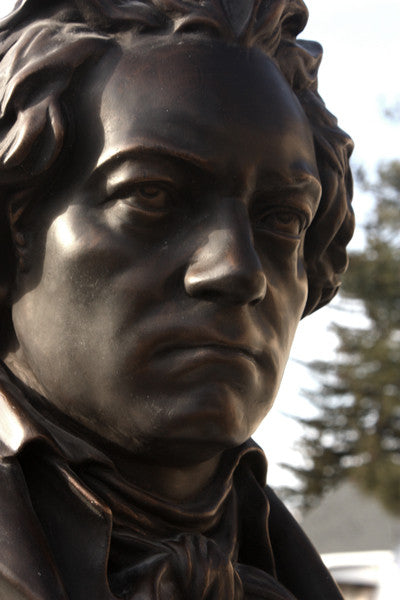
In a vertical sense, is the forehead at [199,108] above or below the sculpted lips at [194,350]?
above

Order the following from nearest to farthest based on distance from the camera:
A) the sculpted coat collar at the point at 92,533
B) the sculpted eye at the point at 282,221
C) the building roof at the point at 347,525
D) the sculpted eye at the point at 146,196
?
1. the sculpted coat collar at the point at 92,533
2. the sculpted eye at the point at 146,196
3. the sculpted eye at the point at 282,221
4. the building roof at the point at 347,525

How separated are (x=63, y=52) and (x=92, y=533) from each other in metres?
0.80

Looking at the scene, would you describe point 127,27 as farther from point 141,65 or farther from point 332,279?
point 332,279

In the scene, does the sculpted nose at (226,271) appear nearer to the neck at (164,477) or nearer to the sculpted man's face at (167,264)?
the sculpted man's face at (167,264)

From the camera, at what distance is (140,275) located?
56.8 inches

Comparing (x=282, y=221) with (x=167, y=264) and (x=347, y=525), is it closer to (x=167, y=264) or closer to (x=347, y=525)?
(x=167, y=264)

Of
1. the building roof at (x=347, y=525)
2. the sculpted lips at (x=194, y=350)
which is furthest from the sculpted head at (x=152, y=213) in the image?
the building roof at (x=347, y=525)

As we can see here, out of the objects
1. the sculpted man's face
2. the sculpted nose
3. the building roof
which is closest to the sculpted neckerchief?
the sculpted man's face

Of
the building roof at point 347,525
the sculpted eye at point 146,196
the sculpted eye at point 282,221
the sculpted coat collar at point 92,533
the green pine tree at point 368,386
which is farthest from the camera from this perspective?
the building roof at point 347,525

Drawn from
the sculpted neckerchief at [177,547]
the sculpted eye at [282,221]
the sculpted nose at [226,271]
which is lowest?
the sculpted neckerchief at [177,547]

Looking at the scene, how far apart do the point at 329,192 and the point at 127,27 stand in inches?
19.6

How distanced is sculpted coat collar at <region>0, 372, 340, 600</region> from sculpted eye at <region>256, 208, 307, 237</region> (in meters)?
0.48

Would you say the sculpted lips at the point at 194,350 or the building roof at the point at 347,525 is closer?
the sculpted lips at the point at 194,350

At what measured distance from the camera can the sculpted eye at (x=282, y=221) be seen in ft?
5.22
